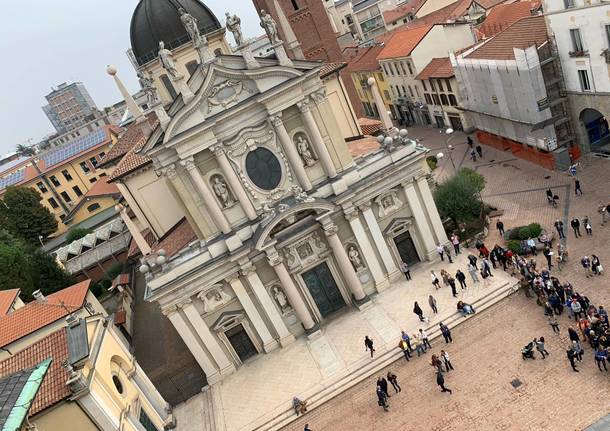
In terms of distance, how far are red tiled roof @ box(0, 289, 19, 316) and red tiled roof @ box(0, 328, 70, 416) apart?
567 inches

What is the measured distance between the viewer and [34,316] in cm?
2833

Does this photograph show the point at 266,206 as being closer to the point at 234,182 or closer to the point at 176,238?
the point at 234,182

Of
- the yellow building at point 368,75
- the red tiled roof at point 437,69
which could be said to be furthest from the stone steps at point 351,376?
the yellow building at point 368,75

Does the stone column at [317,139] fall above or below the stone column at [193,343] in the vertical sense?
above

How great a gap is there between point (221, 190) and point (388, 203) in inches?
374

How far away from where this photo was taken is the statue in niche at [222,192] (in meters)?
25.4

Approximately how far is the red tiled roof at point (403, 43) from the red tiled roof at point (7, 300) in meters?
43.0

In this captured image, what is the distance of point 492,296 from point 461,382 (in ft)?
18.7

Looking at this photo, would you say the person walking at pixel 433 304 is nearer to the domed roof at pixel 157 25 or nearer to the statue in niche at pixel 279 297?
the statue in niche at pixel 279 297

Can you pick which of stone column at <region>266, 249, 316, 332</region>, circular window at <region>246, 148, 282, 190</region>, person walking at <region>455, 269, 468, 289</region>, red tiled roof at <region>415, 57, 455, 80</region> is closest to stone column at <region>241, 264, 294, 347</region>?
stone column at <region>266, 249, 316, 332</region>

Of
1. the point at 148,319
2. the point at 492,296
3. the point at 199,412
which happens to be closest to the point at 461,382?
the point at 492,296

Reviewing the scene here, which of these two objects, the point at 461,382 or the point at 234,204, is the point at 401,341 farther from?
the point at 234,204

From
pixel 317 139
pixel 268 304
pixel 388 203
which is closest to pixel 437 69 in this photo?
pixel 388 203

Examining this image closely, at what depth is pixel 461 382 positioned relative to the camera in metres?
20.7
